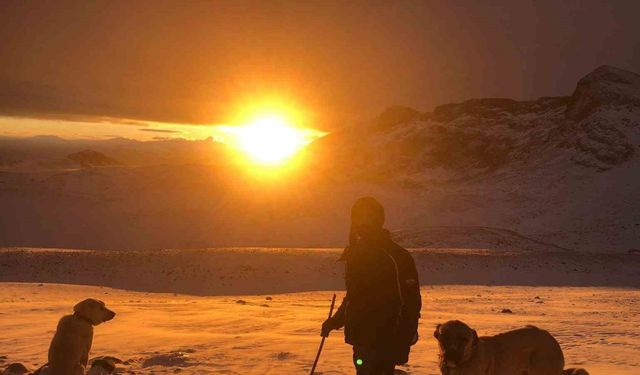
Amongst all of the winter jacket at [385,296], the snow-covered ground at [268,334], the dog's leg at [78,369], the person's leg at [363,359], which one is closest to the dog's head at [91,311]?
the dog's leg at [78,369]

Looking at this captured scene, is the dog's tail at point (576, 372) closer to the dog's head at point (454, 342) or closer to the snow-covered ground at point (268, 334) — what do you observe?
the dog's head at point (454, 342)

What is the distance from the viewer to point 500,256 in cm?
3884

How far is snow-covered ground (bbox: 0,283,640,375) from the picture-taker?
10930 mm

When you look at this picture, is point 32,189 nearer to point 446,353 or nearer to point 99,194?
point 99,194

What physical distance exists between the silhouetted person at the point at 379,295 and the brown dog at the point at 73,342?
171 inches

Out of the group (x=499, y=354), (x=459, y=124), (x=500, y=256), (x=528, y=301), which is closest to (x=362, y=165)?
(x=459, y=124)

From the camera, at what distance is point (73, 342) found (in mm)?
8469

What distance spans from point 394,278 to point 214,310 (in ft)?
46.3

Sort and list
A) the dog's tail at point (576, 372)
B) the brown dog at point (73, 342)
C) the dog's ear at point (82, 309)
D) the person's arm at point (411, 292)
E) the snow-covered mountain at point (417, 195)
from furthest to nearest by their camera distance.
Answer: the snow-covered mountain at point (417, 195)
the dog's ear at point (82, 309)
the brown dog at point (73, 342)
the dog's tail at point (576, 372)
the person's arm at point (411, 292)

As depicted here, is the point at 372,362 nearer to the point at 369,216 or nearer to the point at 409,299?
the point at 409,299

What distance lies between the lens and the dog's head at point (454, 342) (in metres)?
6.21

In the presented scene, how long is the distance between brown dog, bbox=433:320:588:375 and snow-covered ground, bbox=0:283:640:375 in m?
3.06

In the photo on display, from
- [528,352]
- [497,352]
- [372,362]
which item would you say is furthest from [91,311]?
[528,352]

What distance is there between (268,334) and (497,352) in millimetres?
7699
